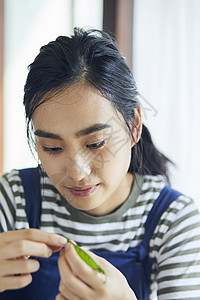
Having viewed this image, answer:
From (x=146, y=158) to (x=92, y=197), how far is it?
0.92 feet

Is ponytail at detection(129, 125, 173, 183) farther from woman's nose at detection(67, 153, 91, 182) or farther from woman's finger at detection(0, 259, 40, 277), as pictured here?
woman's finger at detection(0, 259, 40, 277)

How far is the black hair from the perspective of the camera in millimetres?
902

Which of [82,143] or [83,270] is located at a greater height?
[82,143]

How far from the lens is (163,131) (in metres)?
1.54

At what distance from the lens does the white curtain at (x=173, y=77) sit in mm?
1452

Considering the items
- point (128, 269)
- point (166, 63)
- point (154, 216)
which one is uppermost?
point (166, 63)

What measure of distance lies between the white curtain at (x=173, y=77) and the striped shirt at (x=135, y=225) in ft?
1.13

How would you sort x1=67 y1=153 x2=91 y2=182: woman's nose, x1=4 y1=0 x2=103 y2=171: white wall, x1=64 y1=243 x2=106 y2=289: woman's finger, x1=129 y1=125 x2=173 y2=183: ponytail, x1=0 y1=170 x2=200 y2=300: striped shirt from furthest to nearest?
x1=4 y1=0 x2=103 y2=171: white wall, x1=129 y1=125 x2=173 y2=183: ponytail, x1=0 y1=170 x2=200 y2=300: striped shirt, x1=67 y1=153 x2=91 y2=182: woman's nose, x1=64 y1=243 x2=106 y2=289: woman's finger


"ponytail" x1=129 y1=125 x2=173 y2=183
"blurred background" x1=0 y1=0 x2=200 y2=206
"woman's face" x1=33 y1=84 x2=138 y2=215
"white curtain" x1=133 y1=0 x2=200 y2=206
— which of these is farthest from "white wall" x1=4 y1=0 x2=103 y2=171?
"woman's face" x1=33 y1=84 x2=138 y2=215

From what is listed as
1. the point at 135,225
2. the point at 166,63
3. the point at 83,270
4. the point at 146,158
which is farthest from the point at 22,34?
the point at 83,270

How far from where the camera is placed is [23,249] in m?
0.84

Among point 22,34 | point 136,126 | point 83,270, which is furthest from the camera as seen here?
point 22,34

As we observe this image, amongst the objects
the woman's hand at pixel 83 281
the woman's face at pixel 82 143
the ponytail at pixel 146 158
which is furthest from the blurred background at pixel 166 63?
the woman's hand at pixel 83 281

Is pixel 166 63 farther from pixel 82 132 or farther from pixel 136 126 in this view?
pixel 82 132
